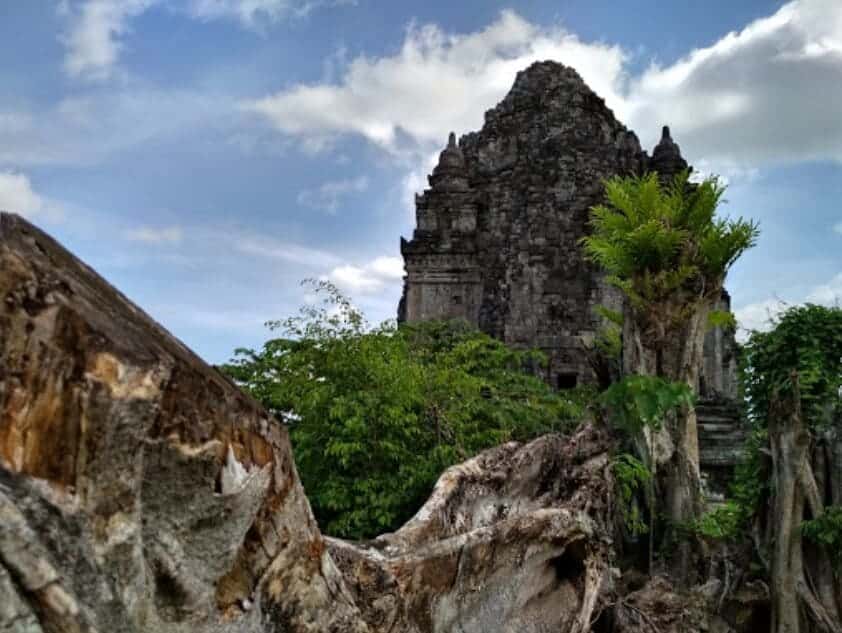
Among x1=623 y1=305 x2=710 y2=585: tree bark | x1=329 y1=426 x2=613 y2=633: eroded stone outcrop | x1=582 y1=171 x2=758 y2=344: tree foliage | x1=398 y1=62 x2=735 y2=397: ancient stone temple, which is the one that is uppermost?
x1=398 y1=62 x2=735 y2=397: ancient stone temple

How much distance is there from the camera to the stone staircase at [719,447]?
11711 millimetres

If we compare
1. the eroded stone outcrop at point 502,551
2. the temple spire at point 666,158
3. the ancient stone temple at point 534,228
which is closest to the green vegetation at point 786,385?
the eroded stone outcrop at point 502,551

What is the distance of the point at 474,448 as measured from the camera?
8.23m

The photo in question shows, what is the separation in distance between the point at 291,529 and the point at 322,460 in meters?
5.09

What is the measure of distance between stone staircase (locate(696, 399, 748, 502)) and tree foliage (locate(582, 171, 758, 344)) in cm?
486

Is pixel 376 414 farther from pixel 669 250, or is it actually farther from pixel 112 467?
pixel 112 467

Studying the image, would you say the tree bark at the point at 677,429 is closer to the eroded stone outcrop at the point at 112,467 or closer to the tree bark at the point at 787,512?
the tree bark at the point at 787,512

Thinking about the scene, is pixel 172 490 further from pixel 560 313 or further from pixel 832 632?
pixel 560 313

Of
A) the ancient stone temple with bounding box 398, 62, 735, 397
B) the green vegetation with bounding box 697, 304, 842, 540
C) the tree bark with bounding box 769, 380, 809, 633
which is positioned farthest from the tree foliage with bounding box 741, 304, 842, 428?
the ancient stone temple with bounding box 398, 62, 735, 397

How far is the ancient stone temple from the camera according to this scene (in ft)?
54.2

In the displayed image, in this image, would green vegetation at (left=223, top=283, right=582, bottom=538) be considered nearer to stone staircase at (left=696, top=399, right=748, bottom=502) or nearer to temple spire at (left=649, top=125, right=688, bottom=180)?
stone staircase at (left=696, top=399, right=748, bottom=502)

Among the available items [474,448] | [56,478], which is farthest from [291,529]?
[474,448]

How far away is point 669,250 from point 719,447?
5.91 m

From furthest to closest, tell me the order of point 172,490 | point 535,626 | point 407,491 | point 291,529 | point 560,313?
point 560,313 → point 407,491 → point 535,626 → point 291,529 → point 172,490
